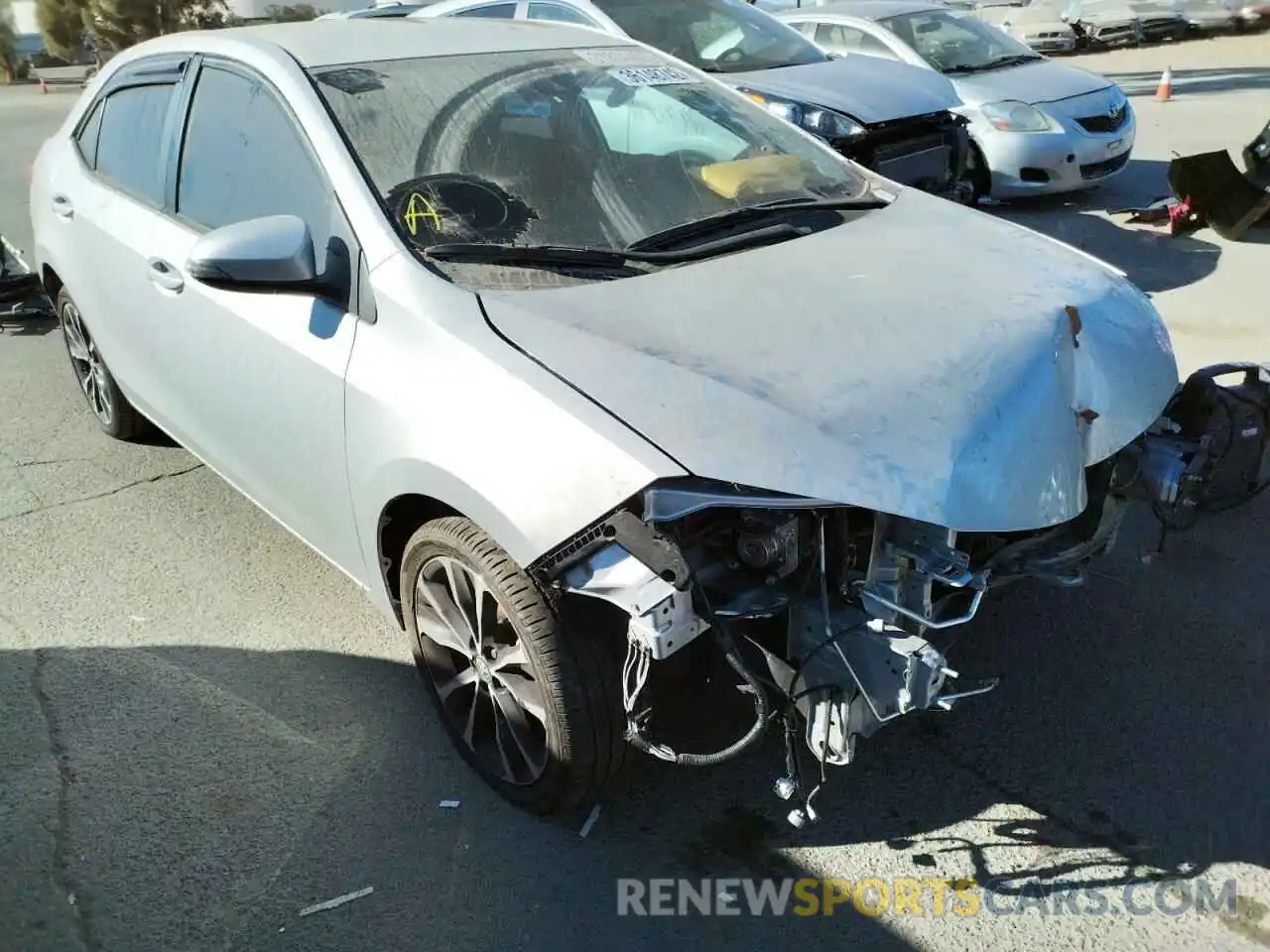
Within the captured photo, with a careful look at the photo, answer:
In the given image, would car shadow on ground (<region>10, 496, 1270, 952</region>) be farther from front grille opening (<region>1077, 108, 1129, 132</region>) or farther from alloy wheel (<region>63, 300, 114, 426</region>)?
front grille opening (<region>1077, 108, 1129, 132</region>)

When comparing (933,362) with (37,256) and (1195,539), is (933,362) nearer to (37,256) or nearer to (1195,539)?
(1195,539)

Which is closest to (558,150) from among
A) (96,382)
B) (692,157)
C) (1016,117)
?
(692,157)

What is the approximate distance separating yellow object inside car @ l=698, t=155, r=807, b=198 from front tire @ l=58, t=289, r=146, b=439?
2.84 meters

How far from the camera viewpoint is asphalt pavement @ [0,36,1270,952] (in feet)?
8.30

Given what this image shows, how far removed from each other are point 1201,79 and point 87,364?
14818mm

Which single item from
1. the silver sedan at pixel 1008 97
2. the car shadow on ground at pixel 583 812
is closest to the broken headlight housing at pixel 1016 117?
the silver sedan at pixel 1008 97

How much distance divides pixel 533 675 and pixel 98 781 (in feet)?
4.51

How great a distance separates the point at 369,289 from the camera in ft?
9.11

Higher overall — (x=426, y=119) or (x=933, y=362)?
(x=426, y=119)

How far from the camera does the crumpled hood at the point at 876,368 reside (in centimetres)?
224

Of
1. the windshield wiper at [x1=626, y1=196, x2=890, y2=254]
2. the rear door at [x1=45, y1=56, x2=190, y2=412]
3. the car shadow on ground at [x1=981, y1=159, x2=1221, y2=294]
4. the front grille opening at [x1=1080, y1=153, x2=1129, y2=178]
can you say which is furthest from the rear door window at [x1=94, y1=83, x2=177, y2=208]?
the front grille opening at [x1=1080, y1=153, x2=1129, y2=178]

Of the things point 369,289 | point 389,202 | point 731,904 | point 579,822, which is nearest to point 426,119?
point 389,202

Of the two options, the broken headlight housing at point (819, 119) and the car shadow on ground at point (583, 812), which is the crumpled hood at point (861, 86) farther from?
the car shadow on ground at point (583, 812)

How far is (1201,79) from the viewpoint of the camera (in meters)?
14.6
